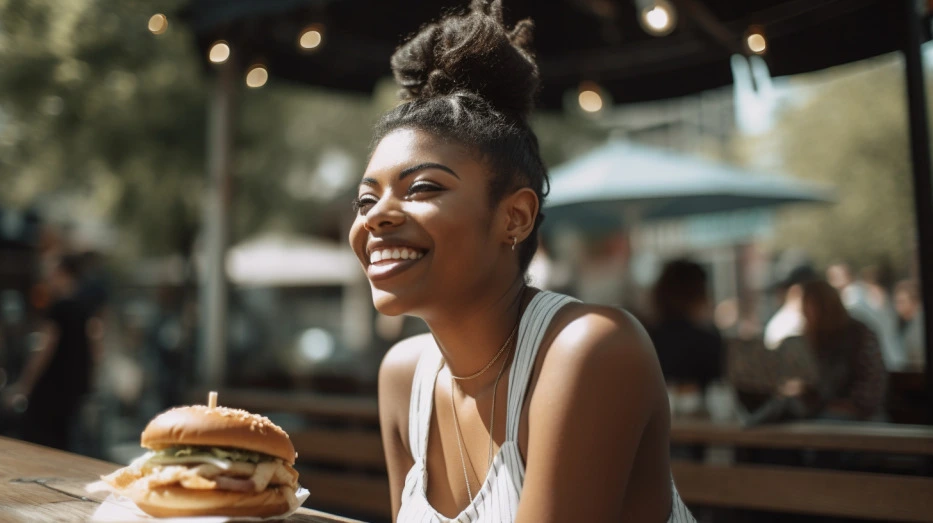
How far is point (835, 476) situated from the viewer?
315 centimetres

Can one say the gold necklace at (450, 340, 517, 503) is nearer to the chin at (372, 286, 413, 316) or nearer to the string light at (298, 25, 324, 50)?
the chin at (372, 286, 413, 316)

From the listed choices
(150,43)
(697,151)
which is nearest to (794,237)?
(697,151)

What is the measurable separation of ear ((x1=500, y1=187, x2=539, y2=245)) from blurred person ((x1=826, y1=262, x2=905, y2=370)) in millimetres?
5276

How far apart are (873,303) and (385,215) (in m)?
7.96

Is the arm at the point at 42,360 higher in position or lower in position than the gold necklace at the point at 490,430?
higher

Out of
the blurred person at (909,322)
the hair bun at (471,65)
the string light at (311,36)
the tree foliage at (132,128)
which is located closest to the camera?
the hair bun at (471,65)

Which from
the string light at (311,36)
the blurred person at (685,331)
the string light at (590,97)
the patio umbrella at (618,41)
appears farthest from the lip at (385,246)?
the string light at (590,97)

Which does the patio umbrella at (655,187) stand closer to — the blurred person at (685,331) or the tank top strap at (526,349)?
the blurred person at (685,331)

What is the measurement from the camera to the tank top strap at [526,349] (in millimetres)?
1676

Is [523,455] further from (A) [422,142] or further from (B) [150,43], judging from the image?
(B) [150,43]

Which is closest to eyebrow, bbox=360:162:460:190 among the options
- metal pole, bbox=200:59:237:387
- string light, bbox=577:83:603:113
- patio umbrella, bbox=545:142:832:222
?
metal pole, bbox=200:59:237:387

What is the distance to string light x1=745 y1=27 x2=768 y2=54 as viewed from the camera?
4734 mm

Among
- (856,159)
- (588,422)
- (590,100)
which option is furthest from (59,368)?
(856,159)

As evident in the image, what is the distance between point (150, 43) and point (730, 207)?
5.47 meters
